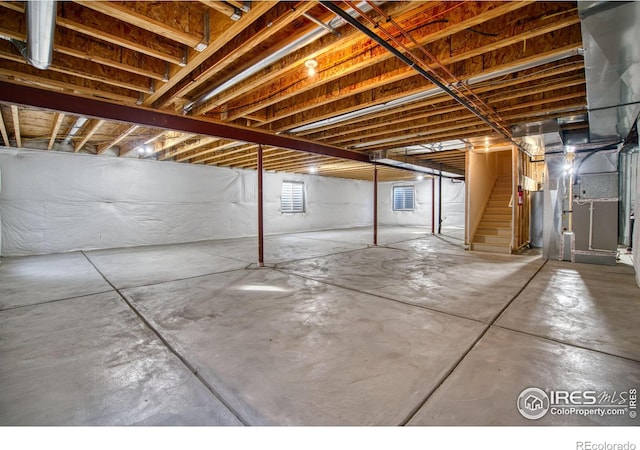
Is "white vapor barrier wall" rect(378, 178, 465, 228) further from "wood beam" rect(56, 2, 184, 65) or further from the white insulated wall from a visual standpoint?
"wood beam" rect(56, 2, 184, 65)

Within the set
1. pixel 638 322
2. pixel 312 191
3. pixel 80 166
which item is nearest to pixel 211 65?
pixel 638 322

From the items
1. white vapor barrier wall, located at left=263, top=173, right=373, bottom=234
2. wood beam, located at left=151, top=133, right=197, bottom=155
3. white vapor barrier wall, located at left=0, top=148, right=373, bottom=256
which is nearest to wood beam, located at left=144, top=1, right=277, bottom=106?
wood beam, located at left=151, top=133, right=197, bottom=155

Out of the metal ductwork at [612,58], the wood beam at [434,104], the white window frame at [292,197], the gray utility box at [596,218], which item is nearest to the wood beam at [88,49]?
the wood beam at [434,104]

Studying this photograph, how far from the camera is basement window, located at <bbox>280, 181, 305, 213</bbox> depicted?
10023 mm

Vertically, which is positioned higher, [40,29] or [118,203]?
[40,29]

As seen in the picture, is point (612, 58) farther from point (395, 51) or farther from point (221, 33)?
point (221, 33)

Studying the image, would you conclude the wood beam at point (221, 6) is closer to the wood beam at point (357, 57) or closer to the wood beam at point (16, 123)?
the wood beam at point (357, 57)

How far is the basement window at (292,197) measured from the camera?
1002 centimetres

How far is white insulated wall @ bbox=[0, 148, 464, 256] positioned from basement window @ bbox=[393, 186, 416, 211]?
175 inches

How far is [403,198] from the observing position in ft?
42.4

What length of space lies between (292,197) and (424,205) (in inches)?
228

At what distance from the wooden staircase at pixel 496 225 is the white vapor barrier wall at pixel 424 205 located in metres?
3.68

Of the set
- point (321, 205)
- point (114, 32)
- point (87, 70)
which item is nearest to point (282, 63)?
point (114, 32)

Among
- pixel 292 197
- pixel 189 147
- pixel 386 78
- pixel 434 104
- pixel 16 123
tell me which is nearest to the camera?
pixel 386 78
